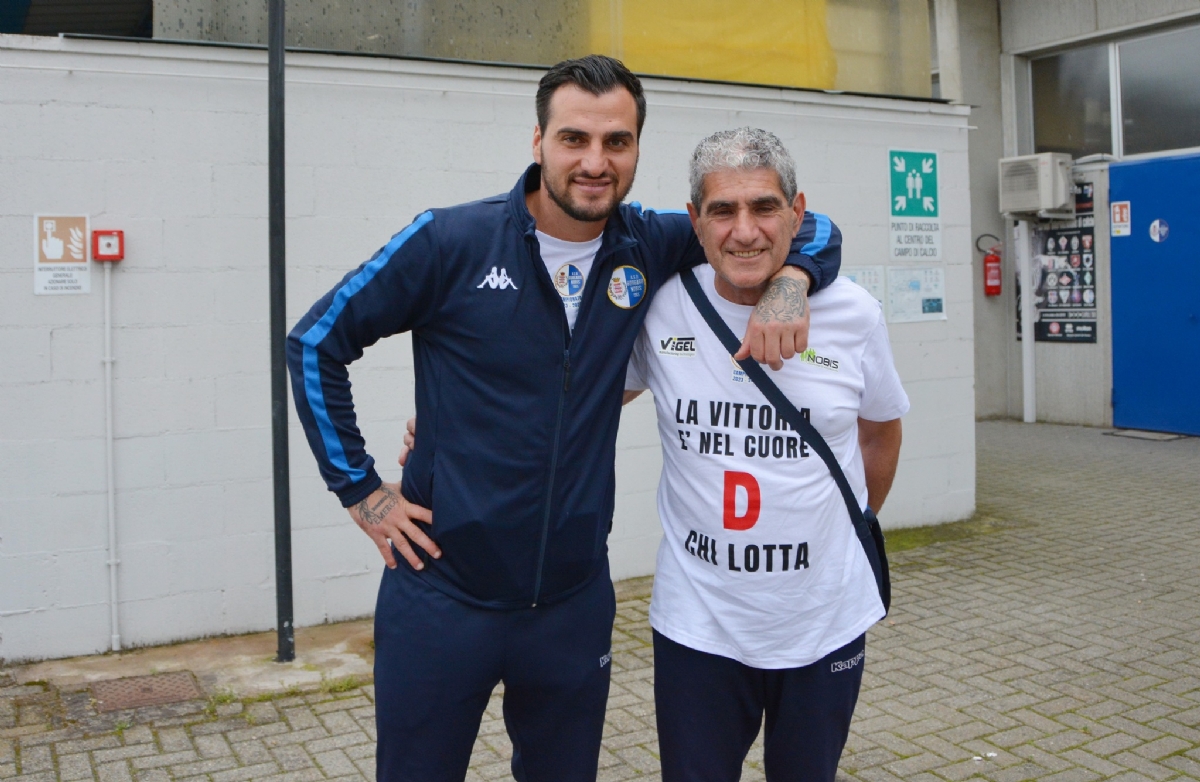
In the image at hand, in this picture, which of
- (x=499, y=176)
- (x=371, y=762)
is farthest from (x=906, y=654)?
(x=499, y=176)

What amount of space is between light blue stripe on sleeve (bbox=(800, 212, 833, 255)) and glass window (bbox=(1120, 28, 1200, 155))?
10820mm

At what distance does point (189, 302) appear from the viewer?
17.6 feet

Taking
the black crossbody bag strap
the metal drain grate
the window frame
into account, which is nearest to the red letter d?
the black crossbody bag strap

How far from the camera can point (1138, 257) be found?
1227 cm

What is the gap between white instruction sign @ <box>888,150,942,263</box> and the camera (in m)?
7.52

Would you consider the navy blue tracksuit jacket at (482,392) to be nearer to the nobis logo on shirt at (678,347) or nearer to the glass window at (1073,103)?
the nobis logo on shirt at (678,347)

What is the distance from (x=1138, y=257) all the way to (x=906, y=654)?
8628 millimetres

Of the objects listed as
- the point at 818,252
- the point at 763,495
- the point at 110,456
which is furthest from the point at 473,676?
the point at 110,456

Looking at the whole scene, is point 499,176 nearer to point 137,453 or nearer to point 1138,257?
point 137,453

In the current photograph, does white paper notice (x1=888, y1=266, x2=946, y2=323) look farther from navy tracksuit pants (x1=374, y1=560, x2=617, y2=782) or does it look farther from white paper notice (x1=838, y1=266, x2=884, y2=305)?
navy tracksuit pants (x1=374, y1=560, x2=617, y2=782)

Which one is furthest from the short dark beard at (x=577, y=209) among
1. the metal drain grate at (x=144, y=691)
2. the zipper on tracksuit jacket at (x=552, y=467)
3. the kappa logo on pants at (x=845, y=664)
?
the metal drain grate at (x=144, y=691)

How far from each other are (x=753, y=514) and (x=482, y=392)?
69 centimetres

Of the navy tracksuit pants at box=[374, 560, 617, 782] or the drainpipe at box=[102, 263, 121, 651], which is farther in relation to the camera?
the drainpipe at box=[102, 263, 121, 651]

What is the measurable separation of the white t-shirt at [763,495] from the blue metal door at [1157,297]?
35.1ft
